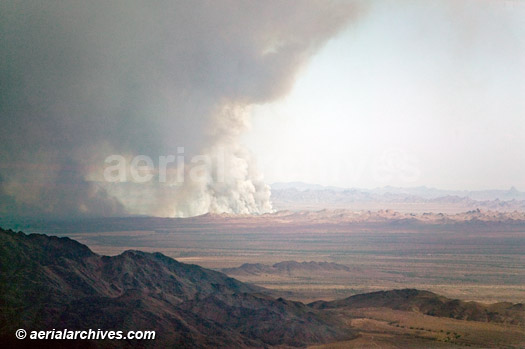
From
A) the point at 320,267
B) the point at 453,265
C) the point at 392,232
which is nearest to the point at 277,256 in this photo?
the point at 320,267

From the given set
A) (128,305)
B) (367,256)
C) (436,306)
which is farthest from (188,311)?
(367,256)

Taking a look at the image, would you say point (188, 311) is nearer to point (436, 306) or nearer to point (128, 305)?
point (128, 305)

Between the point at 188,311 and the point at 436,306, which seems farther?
the point at 436,306

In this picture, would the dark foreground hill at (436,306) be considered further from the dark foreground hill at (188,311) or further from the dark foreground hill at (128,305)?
the dark foreground hill at (128,305)

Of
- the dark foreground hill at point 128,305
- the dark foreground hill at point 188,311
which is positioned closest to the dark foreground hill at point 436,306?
the dark foreground hill at point 188,311

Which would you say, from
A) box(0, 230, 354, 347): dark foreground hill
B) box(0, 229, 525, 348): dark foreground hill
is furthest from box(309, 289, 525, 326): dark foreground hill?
box(0, 230, 354, 347): dark foreground hill

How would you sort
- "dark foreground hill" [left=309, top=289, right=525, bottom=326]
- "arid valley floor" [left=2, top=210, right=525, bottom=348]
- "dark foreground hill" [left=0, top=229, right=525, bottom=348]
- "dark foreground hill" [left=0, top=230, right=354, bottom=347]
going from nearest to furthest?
1. "dark foreground hill" [left=0, top=230, right=354, bottom=347]
2. "dark foreground hill" [left=0, top=229, right=525, bottom=348]
3. "arid valley floor" [left=2, top=210, right=525, bottom=348]
4. "dark foreground hill" [left=309, top=289, right=525, bottom=326]

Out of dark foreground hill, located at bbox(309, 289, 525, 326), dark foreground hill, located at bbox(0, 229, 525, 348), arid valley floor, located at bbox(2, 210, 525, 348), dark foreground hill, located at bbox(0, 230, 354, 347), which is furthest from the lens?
dark foreground hill, located at bbox(309, 289, 525, 326)

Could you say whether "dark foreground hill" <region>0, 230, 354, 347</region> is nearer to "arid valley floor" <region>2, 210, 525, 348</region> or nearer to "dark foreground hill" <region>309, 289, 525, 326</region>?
"arid valley floor" <region>2, 210, 525, 348</region>

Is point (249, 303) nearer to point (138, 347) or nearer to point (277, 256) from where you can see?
point (138, 347)
